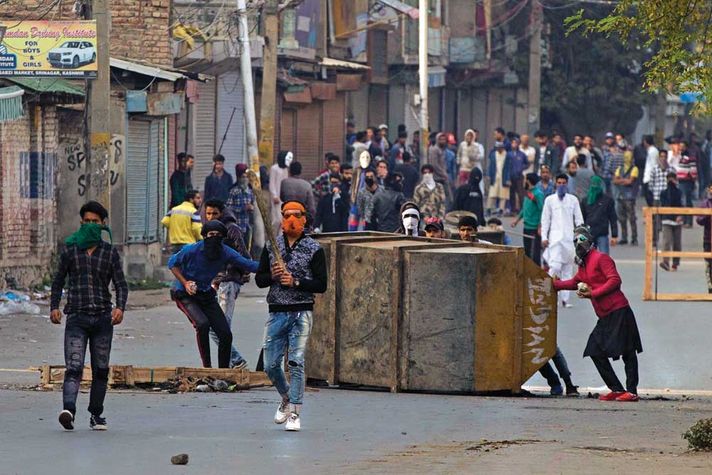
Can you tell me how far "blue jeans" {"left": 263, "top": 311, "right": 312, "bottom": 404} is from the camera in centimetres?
1155

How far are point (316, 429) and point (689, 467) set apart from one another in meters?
2.74

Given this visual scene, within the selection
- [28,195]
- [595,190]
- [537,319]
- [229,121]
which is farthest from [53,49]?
[229,121]

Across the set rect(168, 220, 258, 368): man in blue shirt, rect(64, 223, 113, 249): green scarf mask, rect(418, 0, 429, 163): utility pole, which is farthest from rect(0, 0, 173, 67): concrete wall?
rect(64, 223, 113, 249): green scarf mask

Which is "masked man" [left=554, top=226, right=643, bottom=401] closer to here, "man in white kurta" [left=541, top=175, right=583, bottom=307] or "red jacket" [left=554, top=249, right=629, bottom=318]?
"red jacket" [left=554, top=249, right=629, bottom=318]

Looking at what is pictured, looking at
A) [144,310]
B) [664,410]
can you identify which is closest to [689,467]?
[664,410]

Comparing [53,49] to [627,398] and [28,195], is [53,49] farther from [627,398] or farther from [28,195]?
[627,398]

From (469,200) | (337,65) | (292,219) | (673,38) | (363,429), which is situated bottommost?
(363,429)

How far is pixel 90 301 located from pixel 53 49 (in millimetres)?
9719

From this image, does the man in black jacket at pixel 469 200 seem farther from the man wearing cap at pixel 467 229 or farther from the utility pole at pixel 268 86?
the man wearing cap at pixel 467 229

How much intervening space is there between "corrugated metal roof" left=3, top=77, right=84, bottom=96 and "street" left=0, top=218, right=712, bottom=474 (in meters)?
5.81

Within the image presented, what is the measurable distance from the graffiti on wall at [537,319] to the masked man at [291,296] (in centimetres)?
292

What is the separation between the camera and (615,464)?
996 centimetres

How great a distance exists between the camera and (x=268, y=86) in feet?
93.6

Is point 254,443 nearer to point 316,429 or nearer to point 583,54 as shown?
point 316,429
